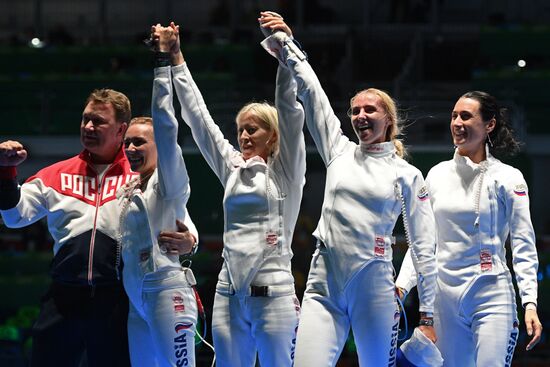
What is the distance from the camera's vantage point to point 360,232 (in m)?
4.11

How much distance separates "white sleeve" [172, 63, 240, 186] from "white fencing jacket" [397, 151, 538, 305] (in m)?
0.93

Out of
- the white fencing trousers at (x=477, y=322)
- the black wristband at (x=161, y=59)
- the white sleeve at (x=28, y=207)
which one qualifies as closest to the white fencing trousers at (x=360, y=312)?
the white fencing trousers at (x=477, y=322)

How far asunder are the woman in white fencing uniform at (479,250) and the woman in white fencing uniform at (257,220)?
59 centimetres

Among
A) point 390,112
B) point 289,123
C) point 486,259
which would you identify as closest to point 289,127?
point 289,123

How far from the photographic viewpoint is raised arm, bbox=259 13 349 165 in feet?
14.2

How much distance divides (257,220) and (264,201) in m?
0.09

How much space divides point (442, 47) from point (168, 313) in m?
10.6

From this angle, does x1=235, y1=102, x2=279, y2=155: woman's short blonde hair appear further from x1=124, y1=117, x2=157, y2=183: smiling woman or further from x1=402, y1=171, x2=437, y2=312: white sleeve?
x1=402, y1=171, x2=437, y2=312: white sleeve

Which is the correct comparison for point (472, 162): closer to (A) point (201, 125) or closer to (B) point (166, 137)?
(A) point (201, 125)

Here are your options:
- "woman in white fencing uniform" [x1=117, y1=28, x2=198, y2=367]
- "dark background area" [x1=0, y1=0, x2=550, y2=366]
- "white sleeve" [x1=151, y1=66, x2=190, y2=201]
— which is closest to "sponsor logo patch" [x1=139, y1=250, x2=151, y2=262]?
"woman in white fencing uniform" [x1=117, y1=28, x2=198, y2=367]

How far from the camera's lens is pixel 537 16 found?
15414mm

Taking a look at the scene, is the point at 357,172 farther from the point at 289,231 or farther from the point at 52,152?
the point at 52,152

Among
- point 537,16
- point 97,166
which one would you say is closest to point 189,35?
point 537,16

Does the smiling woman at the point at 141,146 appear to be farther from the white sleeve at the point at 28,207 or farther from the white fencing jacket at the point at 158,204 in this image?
the white sleeve at the point at 28,207
